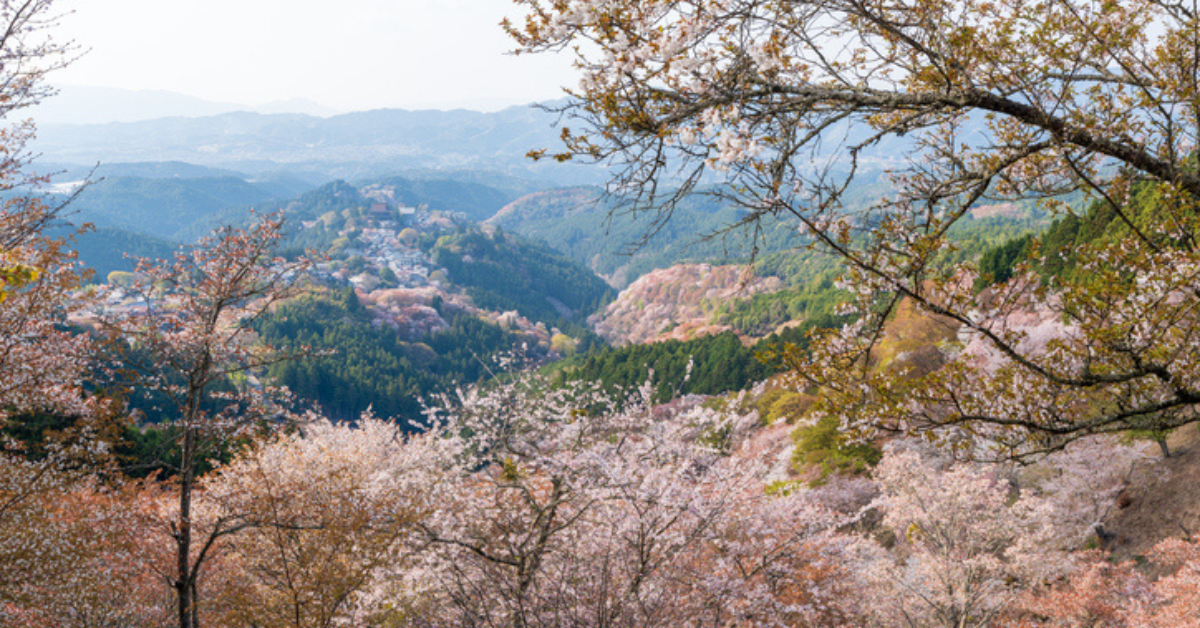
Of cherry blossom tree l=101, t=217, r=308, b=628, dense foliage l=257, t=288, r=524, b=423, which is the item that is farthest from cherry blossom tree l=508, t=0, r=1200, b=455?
dense foliage l=257, t=288, r=524, b=423

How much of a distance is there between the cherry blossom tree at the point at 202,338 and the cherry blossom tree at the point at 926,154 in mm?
9585

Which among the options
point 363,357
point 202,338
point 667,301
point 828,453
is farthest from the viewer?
point 667,301

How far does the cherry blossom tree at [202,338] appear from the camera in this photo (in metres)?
10.4

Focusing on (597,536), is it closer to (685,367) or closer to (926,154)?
(926,154)

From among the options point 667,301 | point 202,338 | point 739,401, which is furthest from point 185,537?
point 667,301

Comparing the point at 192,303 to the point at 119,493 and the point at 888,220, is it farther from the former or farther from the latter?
the point at 888,220

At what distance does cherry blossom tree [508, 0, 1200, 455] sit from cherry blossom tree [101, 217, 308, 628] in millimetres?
9585

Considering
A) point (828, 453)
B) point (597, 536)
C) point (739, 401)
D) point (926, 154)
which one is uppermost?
point (926, 154)

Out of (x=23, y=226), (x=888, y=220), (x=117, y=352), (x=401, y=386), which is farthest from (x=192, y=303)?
(x=401, y=386)

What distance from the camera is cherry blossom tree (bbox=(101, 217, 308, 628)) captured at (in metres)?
10.4

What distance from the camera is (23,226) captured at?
986cm

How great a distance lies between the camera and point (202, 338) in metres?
10.4

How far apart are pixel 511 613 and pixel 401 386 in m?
92.0

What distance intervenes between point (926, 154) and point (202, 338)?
1172 centimetres
